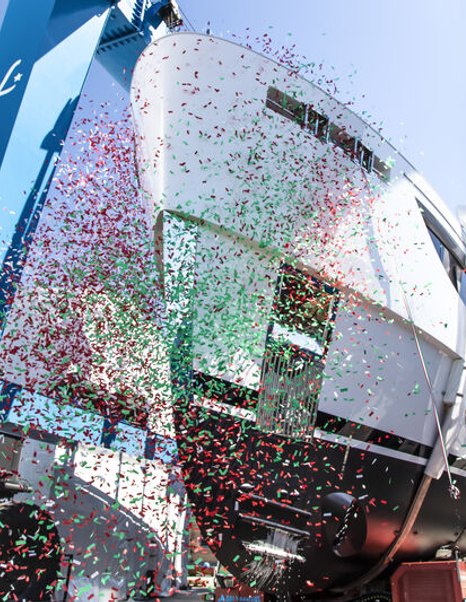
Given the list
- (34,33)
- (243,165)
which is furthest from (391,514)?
(34,33)

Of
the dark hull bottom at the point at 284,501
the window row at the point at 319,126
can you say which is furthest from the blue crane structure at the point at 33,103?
Answer: the window row at the point at 319,126

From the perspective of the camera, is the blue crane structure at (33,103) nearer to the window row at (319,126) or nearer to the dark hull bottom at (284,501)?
the dark hull bottom at (284,501)

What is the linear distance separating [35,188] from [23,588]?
4.55m

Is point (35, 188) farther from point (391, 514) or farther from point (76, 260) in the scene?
point (391, 514)

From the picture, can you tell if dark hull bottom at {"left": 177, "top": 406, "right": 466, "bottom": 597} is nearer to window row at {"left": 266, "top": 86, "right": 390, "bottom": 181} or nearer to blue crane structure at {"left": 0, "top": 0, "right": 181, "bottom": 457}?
blue crane structure at {"left": 0, "top": 0, "right": 181, "bottom": 457}

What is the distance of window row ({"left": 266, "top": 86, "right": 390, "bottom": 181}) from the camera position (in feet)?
15.2

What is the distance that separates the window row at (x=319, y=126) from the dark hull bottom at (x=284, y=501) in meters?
2.63

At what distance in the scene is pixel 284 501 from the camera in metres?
3.88

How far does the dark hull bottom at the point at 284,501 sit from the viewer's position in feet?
12.5

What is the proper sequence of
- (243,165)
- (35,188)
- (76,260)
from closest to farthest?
(243,165), (76,260), (35,188)

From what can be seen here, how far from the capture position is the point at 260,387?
4.02 metres

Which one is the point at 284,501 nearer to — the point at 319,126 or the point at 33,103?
the point at 319,126

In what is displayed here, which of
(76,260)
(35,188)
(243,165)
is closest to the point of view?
(243,165)

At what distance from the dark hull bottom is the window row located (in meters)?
2.63
